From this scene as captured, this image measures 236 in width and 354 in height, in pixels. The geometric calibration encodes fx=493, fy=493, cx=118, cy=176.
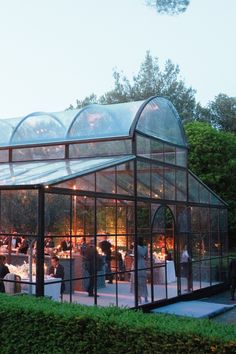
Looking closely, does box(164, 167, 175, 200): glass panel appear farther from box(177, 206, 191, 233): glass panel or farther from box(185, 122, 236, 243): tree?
box(185, 122, 236, 243): tree

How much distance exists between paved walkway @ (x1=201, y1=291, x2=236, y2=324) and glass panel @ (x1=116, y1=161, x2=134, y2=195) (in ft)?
13.0

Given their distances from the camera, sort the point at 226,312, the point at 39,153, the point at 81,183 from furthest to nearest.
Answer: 1. the point at 39,153
2. the point at 226,312
3. the point at 81,183

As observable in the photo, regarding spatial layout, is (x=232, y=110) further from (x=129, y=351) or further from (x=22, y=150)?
(x=129, y=351)

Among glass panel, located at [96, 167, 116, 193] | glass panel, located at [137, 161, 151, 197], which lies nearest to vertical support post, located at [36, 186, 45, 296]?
glass panel, located at [96, 167, 116, 193]

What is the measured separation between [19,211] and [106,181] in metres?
2.55

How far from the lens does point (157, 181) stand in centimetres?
1414

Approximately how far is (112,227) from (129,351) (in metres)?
6.36

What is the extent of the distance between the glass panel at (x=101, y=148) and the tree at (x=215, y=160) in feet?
56.6

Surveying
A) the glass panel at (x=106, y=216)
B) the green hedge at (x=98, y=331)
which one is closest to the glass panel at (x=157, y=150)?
the glass panel at (x=106, y=216)

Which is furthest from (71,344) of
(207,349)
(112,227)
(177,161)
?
(177,161)

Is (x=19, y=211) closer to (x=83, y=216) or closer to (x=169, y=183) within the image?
(x=83, y=216)

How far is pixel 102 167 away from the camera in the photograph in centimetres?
1142

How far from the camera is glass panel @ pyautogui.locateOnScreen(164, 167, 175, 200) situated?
48.0 ft

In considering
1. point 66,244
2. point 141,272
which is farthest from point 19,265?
point 141,272
